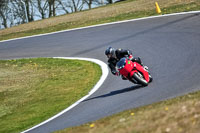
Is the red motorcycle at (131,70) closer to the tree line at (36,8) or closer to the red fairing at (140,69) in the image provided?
the red fairing at (140,69)

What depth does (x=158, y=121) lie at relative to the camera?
722cm

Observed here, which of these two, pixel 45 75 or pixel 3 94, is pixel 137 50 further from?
pixel 3 94

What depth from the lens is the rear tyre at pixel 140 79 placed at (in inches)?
476

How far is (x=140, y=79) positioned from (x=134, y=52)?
607cm

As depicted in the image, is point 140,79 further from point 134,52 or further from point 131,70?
point 134,52

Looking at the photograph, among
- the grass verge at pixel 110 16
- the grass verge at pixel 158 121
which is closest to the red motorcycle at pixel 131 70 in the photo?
the grass verge at pixel 158 121

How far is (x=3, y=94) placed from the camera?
15742 mm

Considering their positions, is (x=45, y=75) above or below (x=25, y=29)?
below

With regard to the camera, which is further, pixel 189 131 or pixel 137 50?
A: pixel 137 50

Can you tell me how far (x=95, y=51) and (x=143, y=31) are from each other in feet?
8.54

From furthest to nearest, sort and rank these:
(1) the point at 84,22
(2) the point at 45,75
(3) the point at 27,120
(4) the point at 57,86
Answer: (1) the point at 84,22 → (2) the point at 45,75 → (4) the point at 57,86 → (3) the point at 27,120

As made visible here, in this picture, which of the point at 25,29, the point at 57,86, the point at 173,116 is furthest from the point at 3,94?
the point at 25,29

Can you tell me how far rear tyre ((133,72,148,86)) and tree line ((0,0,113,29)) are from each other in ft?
109

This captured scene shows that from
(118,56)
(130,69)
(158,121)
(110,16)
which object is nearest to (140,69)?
(130,69)
